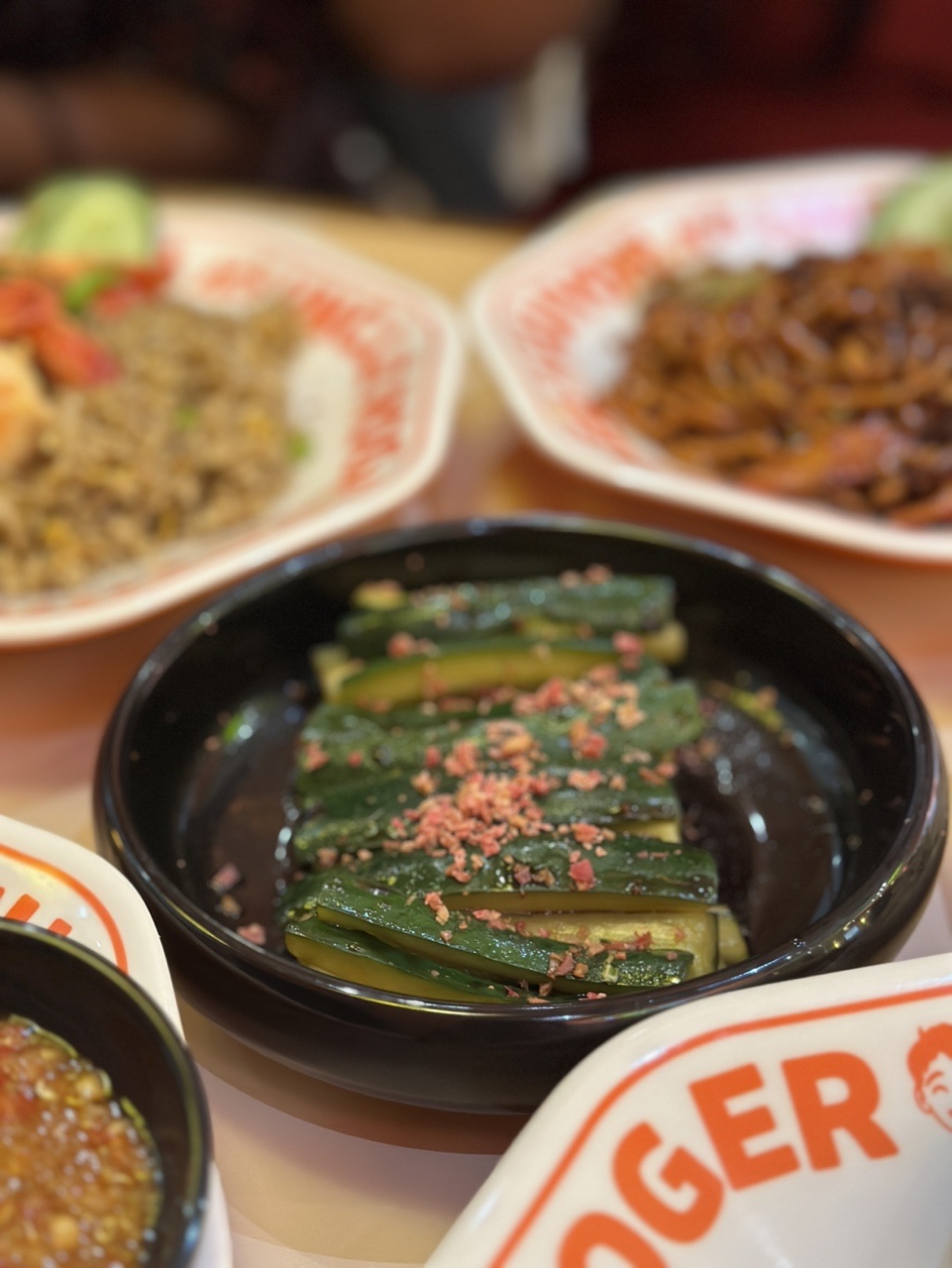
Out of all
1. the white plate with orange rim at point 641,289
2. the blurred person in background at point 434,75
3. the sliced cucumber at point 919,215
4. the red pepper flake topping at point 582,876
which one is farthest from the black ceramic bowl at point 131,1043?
the blurred person in background at point 434,75

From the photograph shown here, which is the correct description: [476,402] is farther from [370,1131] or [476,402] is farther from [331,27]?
[331,27]

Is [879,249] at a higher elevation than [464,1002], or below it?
higher

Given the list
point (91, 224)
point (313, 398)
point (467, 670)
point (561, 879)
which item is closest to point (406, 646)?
point (467, 670)

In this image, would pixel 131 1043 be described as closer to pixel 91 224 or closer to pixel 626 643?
pixel 626 643

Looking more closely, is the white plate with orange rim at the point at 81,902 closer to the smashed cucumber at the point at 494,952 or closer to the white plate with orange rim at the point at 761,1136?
the smashed cucumber at the point at 494,952

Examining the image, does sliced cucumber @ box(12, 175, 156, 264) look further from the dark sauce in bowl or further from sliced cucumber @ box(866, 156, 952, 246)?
sliced cucumber @ box(866, 156, 952, 246)

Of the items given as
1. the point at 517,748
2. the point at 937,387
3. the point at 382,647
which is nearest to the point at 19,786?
the point at 382,647

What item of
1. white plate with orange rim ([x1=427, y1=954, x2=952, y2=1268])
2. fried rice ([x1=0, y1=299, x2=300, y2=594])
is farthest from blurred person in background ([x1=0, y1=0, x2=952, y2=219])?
white plate with orange rim ([x1=427, y1=954, x2=952, y2=1268])
